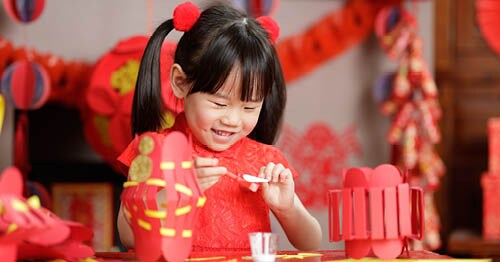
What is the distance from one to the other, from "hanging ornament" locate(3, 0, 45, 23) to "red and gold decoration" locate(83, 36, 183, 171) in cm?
27

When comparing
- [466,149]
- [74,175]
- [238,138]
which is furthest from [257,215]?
[466,149]

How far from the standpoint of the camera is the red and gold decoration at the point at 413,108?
337cm

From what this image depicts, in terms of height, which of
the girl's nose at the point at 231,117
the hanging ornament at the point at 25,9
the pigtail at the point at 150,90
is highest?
the hanging ornament at the point at 25,9

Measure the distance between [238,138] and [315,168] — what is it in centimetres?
200

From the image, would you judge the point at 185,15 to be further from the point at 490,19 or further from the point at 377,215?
the point at 490,19

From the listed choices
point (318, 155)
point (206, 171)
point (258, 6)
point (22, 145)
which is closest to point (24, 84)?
point (22, 145)

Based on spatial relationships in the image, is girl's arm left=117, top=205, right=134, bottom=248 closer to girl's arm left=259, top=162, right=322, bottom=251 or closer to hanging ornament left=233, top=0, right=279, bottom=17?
girl's arm left=259, top=162, right=322, bottom=251

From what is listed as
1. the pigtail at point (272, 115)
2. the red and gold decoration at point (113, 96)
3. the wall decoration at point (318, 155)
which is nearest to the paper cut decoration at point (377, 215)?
the pigtail at point (272, 115)

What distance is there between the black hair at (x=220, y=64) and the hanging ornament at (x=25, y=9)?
128 centimetres

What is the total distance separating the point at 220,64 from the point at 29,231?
1.62ft

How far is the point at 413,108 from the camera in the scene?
3.40m

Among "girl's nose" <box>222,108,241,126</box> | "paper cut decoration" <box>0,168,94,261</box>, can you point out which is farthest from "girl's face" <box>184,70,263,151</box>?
"paper cut decoration" <box>0,168,94,261</box>

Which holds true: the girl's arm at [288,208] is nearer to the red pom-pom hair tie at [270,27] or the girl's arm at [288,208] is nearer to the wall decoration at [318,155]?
the red pom-pom hair tie at [270,27]

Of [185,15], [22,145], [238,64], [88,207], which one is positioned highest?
[185,15]
